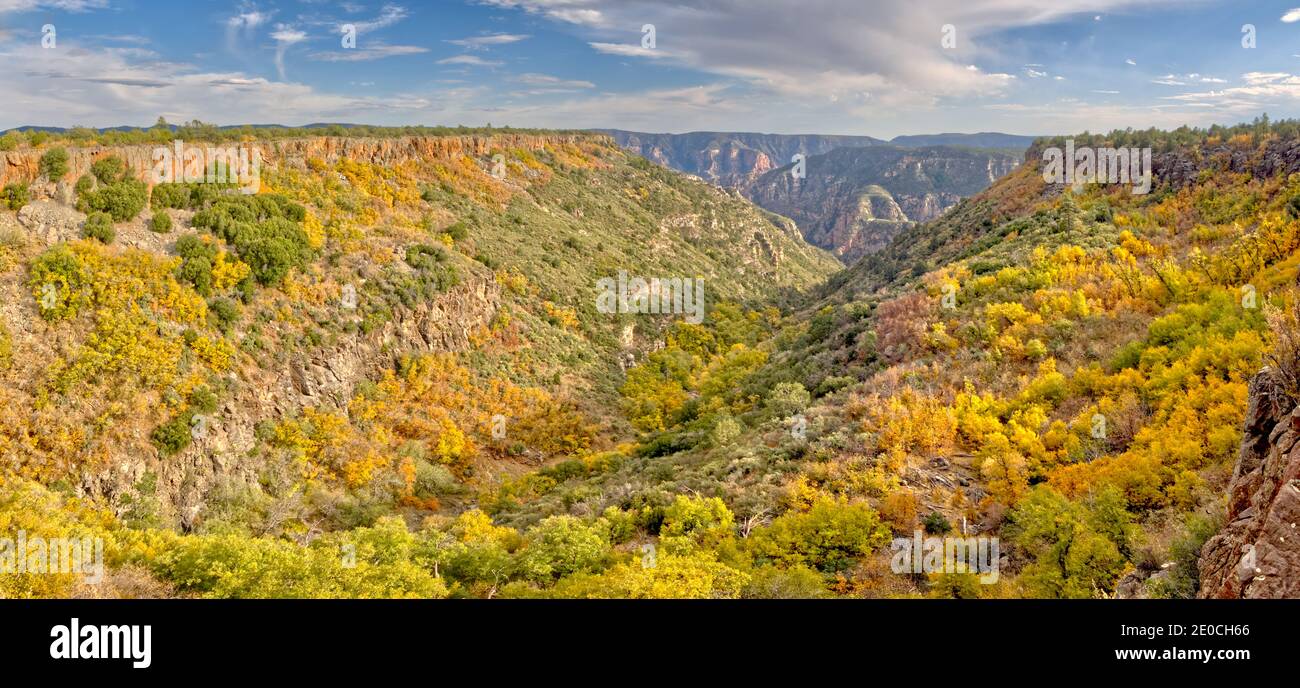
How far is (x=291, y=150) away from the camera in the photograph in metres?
44.2

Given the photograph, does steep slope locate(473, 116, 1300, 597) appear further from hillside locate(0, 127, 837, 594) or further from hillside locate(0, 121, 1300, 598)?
hillside locate(0, 127, 837, 594)

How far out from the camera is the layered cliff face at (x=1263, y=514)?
5.56 metres

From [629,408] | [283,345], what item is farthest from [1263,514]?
[629,408]

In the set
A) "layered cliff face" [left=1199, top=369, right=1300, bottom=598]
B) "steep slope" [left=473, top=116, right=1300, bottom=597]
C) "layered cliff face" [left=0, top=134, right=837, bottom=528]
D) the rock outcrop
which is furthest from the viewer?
the rock outcrop

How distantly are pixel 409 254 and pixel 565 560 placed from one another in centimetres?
2949

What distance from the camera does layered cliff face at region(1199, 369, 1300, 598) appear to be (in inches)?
219

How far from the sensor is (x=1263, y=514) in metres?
6.28

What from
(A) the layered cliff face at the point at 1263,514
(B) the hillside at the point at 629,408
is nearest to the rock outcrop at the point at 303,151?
(B) the hillside at the point at 629,408

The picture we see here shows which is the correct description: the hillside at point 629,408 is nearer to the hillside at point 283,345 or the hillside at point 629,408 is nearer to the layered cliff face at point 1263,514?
the layered cliff face at point 1263,514

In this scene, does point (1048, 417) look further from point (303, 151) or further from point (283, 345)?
point (303, 151)

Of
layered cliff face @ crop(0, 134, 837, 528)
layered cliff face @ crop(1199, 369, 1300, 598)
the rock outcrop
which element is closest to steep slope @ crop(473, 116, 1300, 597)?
layered cliff face @ crop(1199, 369, 1300, 598)

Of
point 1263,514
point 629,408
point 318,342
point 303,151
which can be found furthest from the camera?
A: point 303,151

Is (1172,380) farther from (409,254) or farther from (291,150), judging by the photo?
(291,150)
